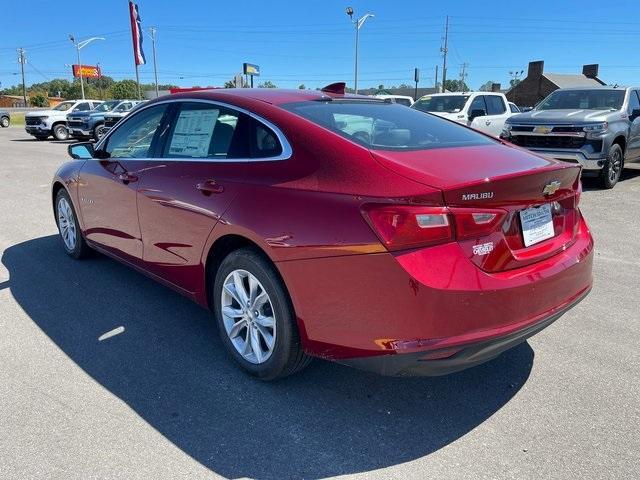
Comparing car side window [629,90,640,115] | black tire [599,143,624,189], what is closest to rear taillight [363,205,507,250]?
black tire [599,143,624,189]

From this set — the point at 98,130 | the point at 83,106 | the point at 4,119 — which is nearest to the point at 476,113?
the point at 98,130

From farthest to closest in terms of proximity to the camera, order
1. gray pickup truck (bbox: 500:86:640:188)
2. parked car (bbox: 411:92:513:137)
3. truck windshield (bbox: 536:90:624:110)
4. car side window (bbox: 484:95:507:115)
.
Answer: car side window (bbox: 484:95:507:115), parked car (bbox: 411:92:513:137), truck windshield (bbox: 536:90:624:110), gray pickup truck (bbox: 500:86:640:188)

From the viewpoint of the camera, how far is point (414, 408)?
2807mm

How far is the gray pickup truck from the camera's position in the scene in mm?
8883

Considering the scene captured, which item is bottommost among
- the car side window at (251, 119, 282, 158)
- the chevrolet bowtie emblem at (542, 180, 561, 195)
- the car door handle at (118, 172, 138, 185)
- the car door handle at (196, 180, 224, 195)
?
the car door handle at (118, 172, 138, 185)

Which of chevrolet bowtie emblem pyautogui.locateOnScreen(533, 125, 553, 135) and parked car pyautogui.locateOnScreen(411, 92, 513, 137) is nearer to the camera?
chevrolet bowtie emblem pyautogui.locateOnScreen(533, 125, 553, 135)

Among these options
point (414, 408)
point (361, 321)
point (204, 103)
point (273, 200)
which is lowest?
point (414, 408)

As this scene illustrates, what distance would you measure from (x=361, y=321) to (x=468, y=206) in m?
0.71

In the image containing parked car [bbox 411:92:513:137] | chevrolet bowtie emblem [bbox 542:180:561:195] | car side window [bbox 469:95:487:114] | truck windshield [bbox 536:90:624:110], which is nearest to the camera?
chevrolet bowtie emblem [bbox 542:180:561:195]

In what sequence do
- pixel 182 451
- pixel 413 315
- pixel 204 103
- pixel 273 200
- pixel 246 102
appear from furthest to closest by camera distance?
pixel 204 103 < pixel 246 102 < pixel 273 200 < pixel 182 451 < pixel 413 315

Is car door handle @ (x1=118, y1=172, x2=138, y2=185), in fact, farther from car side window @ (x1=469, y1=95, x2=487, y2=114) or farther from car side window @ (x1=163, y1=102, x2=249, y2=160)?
car side window @ (x1=469, y1=95, x2=487, y2=114)

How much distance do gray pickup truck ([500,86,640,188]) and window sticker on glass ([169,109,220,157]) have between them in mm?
7252

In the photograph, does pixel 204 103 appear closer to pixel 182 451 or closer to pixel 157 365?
pixel 157 365

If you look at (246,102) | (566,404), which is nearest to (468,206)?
(566,404)
